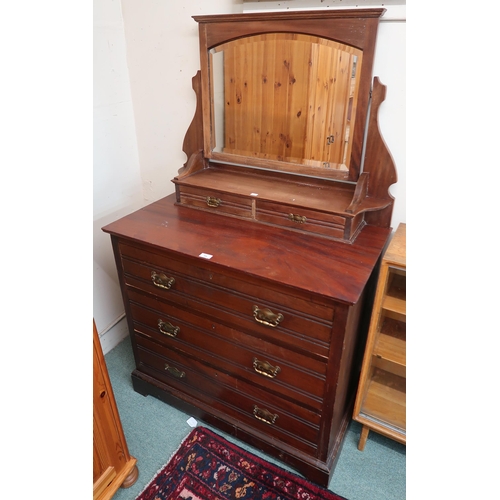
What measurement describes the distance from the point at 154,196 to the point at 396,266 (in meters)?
1.28

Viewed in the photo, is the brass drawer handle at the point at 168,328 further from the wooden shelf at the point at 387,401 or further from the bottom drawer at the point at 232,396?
the wooden shelf at the point at 387,401

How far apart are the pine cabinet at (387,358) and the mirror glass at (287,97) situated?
415 mm

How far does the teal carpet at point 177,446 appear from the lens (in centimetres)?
134

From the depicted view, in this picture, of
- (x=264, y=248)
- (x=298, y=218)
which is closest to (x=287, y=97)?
(x=298, y=218)

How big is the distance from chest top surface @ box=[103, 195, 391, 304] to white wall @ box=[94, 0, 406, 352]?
0.37 metres

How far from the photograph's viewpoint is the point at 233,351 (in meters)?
1.30

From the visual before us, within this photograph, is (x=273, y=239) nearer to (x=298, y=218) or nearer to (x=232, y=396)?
(x=298, y=218)

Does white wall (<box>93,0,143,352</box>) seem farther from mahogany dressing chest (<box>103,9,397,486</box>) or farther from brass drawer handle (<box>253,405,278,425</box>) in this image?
brass drawer handle (<box>253,405,278,425</box>)

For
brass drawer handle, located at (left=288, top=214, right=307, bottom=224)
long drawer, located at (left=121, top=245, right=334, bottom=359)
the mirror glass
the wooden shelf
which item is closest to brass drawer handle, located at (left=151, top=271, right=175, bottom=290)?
long drawer, located at (left=121, top=245, right=334, bottom=359)

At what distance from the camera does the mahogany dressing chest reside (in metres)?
1.13

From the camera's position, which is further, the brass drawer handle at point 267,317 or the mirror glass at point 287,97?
the mirror glass at point 287,97

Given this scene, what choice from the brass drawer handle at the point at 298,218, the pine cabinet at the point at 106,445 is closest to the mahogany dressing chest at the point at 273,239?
the brass drawer handle at the point at 298,218

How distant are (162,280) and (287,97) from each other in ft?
2.66

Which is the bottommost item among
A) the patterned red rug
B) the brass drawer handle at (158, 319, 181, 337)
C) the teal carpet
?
the teal carpet
